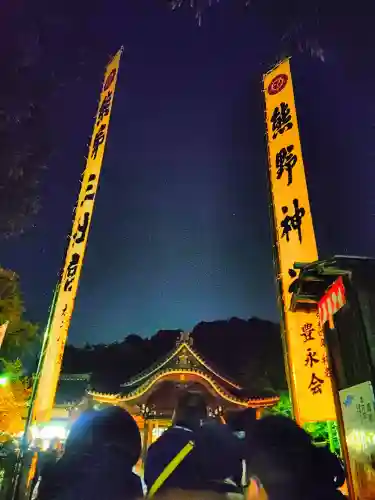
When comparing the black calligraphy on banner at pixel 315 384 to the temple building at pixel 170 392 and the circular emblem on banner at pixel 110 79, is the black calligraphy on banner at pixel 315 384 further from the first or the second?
the temple building at pixel 170 392

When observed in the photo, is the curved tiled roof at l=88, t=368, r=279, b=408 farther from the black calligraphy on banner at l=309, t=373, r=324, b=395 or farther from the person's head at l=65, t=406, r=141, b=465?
the person's head at l=65, t=406, r=141, b=465

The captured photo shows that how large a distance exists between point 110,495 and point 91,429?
42 cm

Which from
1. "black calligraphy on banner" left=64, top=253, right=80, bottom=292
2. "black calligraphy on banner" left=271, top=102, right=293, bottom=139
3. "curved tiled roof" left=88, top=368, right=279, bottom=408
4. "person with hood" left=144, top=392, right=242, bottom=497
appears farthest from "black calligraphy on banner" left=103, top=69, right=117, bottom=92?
"curved tiled roof" left=88, top=368, right=279, bottom=408

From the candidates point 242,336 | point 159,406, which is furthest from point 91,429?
point 242,336

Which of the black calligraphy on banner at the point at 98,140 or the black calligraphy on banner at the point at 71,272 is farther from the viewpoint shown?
the black calligraphy on banner at the point at 98,140

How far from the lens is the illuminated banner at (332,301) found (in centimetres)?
370

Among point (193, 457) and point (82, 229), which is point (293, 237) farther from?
point (193, 457)

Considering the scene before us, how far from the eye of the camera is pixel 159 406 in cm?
1930

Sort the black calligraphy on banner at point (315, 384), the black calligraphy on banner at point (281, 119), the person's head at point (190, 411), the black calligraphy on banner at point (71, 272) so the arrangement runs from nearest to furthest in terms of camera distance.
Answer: the person's head at point (190, 411) < the black calligraphy on banner at point (315, 384) < the black calligraphy on banner at point (281, 119) < the black calligraphy on banner at point (71, 272)

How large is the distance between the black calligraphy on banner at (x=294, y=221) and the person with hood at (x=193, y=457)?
18.7ft

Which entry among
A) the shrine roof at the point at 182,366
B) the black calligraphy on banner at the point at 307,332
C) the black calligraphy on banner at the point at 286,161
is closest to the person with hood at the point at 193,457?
the black calligraphy on banner at the point at 307,332

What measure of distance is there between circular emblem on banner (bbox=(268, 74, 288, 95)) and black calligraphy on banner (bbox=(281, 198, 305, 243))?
3.24m

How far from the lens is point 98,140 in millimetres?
10484

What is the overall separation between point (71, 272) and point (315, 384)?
641 centimetres
